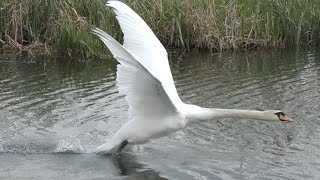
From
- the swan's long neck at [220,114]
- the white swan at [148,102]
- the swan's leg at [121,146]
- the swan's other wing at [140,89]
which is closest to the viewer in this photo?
the swan's other wing at [140,89]

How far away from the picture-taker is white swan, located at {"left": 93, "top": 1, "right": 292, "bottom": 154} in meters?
7.11

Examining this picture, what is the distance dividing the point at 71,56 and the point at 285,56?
4.78 metres

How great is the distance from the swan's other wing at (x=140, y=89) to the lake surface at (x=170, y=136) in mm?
615

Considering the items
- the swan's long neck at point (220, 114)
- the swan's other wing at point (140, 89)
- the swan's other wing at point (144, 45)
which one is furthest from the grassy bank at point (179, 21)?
the swan's long neck at point (220, 114)

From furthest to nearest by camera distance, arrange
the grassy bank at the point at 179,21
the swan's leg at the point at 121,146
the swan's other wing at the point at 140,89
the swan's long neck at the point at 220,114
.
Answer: the grassy bank at the point at 179,21
the swan's leg at the point at 121,146
the swan's long neck at the point at 220,114
the swan's other wing at the point at 140,89

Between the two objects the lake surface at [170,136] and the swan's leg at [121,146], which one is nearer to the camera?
the lake surface at [170,136]

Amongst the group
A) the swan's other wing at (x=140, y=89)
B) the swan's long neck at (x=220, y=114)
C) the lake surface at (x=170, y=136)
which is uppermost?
the swan's other wing at (x=140, y=89)

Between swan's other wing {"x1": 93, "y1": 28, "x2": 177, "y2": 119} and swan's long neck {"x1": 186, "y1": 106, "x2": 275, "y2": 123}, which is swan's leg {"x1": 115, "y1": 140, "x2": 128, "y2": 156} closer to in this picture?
swan's other wing {"x1": 93, "y1": 28, "x2": 177, "y2": 119}

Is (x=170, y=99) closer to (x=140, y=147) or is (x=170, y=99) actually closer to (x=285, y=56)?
(x=140, y=147)

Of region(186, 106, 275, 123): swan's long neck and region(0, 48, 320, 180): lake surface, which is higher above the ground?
region(186, 106, 275, 123): swan's long neck

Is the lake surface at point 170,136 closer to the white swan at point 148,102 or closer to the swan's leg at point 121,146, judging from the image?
the swan's leg at point 121,146

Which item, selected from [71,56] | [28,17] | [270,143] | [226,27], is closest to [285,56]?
[226,27]

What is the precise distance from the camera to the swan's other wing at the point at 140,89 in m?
6.45

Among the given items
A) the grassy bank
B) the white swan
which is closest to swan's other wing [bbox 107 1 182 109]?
the white swan
